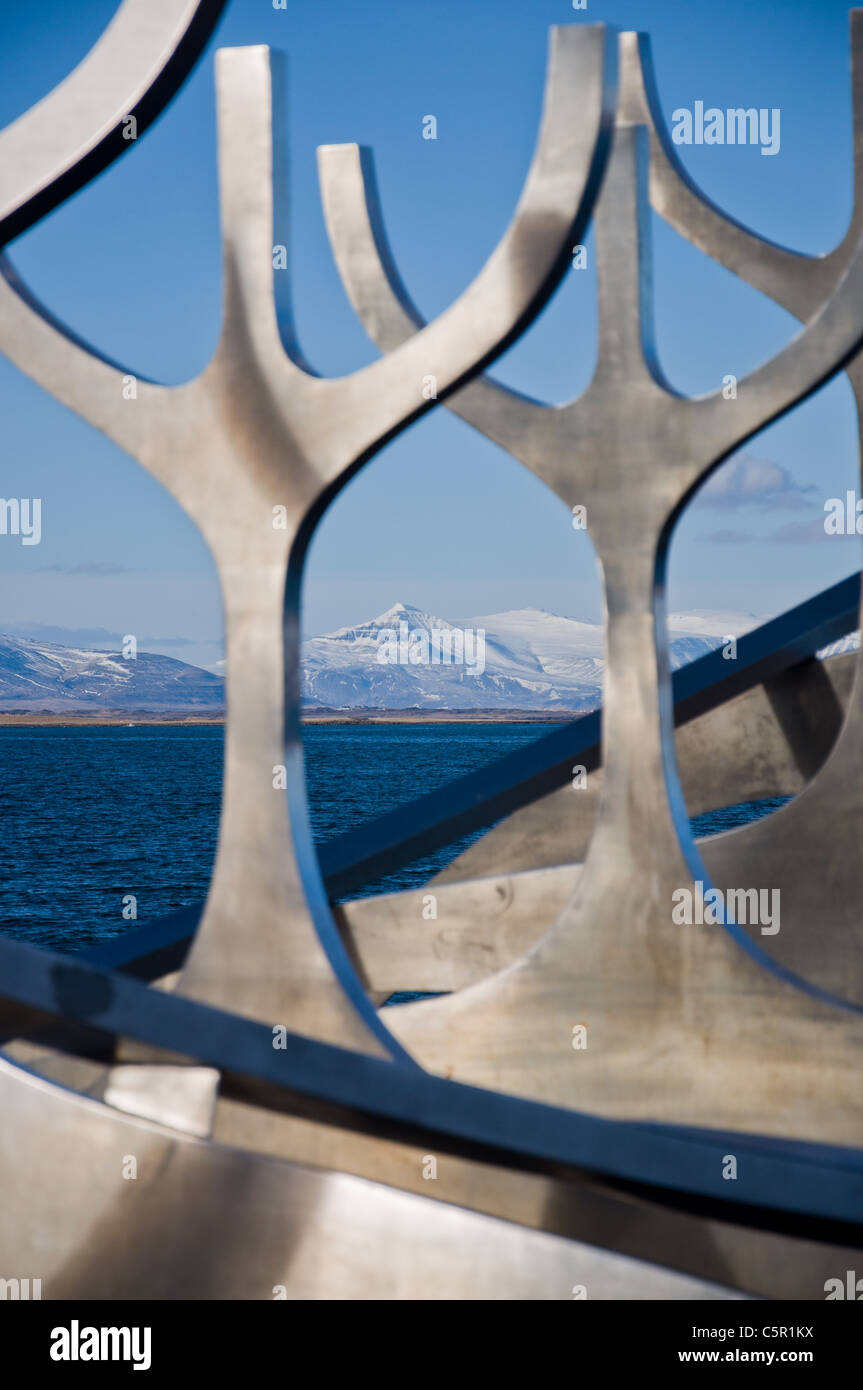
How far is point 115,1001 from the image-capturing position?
6.45 metres

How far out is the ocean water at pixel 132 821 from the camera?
45812mm

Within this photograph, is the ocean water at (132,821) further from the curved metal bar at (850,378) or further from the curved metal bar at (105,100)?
the curved metal bar at (105,100)

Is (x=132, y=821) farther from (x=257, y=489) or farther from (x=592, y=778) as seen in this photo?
(x=257, y=489)

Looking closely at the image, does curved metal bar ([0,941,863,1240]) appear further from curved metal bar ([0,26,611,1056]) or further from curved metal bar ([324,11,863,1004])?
curved metal bar ([324,11,863,1004])

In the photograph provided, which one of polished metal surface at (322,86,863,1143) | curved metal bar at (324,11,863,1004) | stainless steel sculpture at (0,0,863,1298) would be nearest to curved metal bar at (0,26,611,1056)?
stainless steel sculpture at (0,0,863,1298)

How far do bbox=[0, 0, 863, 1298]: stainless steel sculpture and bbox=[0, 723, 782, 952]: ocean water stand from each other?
28090 millimetres

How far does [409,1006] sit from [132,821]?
66.9m

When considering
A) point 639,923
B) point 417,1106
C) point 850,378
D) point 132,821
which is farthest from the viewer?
point 132,821

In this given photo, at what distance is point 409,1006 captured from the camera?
34.2 feet

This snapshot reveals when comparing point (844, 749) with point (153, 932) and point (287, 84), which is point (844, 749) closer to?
point (153, 932)

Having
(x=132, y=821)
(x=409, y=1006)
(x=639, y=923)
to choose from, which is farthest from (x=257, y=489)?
Answer: (x=132, y=821)

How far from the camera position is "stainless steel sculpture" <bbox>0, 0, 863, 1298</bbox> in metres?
6.26

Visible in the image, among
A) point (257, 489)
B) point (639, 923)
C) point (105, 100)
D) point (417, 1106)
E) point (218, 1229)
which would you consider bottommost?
point (218, 1229)
